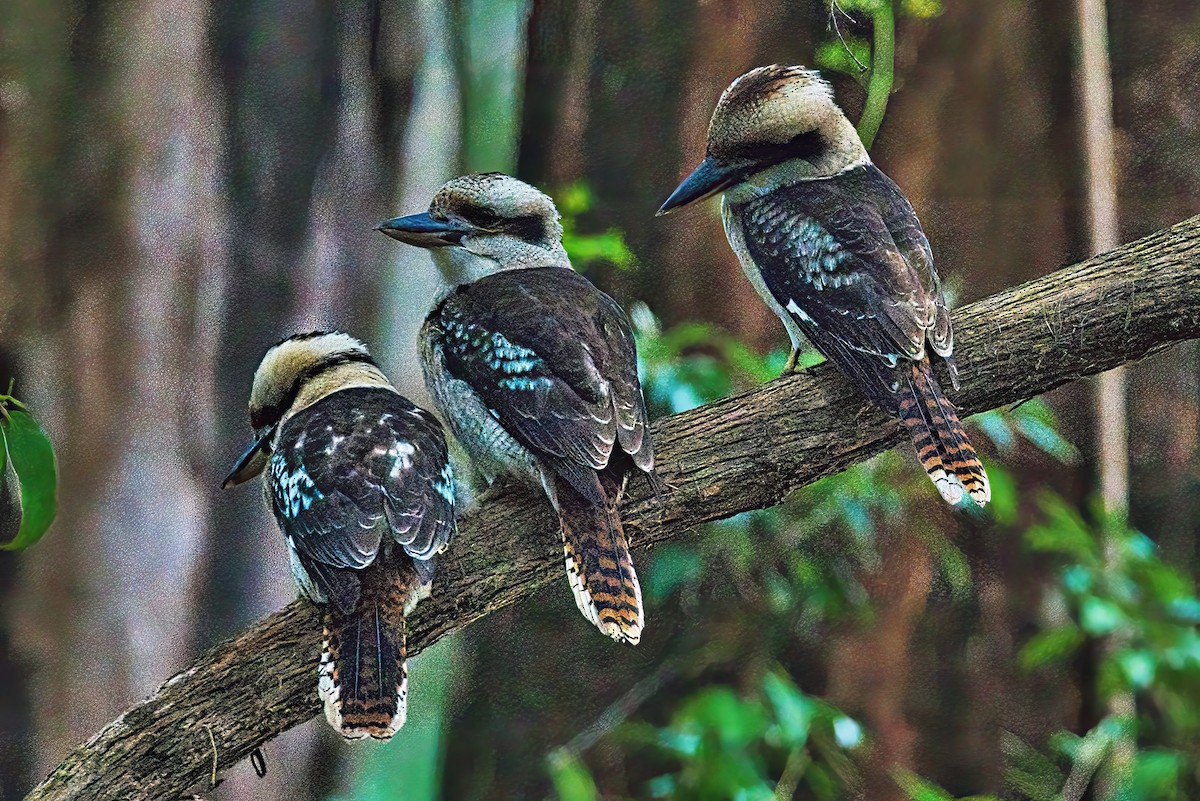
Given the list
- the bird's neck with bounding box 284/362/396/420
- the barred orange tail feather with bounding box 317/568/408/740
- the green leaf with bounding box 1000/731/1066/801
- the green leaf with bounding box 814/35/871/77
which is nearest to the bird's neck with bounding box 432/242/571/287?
the bird's neck with bounding box 284/362/396/420

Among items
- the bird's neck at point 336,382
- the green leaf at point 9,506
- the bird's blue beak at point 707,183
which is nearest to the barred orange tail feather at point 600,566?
the bird's neck at point 336,382

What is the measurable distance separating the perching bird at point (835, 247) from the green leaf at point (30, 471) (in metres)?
0.92

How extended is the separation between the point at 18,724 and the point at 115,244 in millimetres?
770

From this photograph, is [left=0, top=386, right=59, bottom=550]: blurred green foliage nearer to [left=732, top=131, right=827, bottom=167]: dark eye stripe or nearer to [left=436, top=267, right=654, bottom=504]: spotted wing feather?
[left=436, top=267, right=654, bottom=504]: spotted wing feather

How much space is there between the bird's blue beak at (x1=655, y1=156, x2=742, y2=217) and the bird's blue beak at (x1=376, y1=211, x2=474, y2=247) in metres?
0.29

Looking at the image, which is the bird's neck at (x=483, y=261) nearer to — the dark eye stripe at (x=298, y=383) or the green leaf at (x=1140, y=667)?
the dark eye stripe at (x=298, y=383)

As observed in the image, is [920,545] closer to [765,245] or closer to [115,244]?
[765,245]

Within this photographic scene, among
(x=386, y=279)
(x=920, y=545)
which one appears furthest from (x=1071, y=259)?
(x=386, y=279)

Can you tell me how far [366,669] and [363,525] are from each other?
165mm

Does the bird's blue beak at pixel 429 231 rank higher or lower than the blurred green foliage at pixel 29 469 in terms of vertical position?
higher

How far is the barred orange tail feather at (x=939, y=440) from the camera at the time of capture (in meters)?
1.56

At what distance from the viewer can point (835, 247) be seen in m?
1.69

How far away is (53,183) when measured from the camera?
2.02 m

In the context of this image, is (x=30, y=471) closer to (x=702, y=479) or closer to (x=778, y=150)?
(x=702, y=479)
